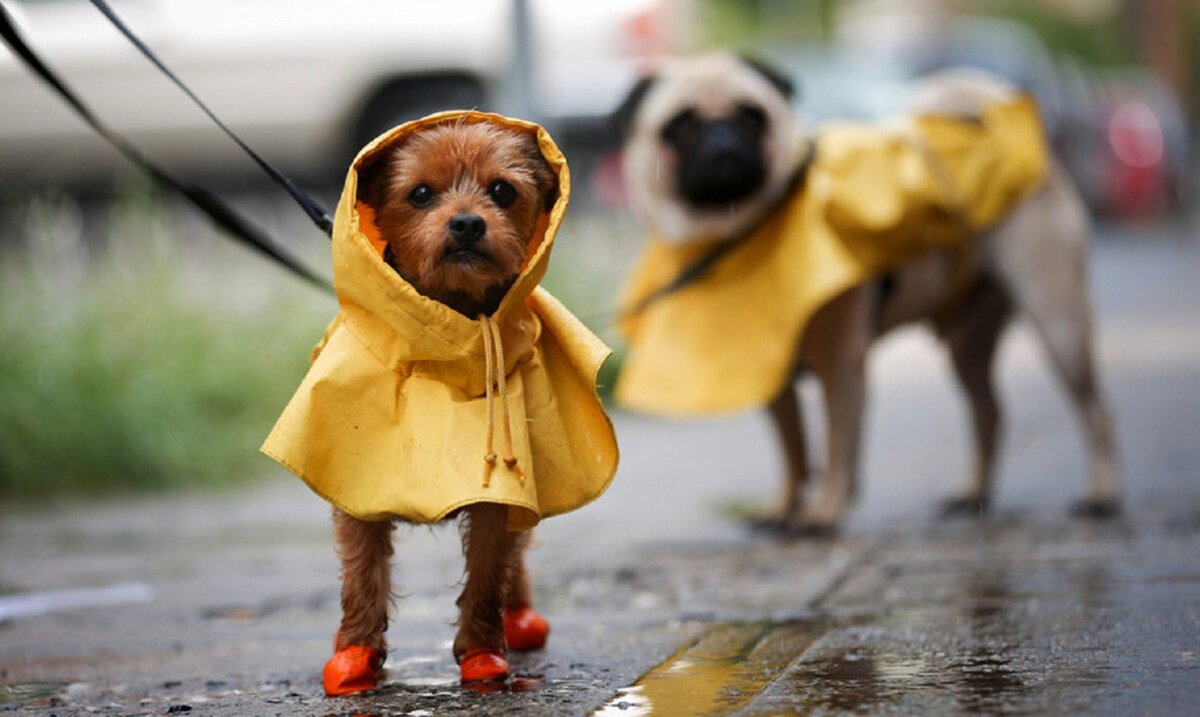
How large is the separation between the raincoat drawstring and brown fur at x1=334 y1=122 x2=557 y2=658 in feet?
0.30

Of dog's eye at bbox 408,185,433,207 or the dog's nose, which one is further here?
dog's eye at bbox 408,185,433,207

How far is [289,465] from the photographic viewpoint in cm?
358

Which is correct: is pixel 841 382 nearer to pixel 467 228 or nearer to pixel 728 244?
pixel 728 244

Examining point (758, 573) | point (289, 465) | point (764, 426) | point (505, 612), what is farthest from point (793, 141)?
point (764, 426)

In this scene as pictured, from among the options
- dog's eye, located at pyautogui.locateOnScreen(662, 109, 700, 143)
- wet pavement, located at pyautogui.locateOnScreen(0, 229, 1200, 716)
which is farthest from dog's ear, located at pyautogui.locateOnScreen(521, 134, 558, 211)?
dog's eye, located at pyautogui.locateOnScreen(662, 109, 700, 143)

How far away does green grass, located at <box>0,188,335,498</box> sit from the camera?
766cm

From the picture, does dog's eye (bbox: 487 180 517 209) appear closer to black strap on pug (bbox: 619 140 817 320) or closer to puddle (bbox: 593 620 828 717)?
puddle (bbox: 593 620 828 717)

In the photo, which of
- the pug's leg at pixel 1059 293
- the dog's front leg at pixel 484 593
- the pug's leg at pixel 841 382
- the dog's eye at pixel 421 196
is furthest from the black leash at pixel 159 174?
the pug's leg at pixel 1059 293

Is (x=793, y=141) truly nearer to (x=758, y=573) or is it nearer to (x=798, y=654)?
(x=758, y=573)

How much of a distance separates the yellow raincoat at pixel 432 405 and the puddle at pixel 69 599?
179cm

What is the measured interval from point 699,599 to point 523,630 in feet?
2.60

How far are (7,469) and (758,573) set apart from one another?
12.5 ft

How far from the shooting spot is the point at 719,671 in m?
3.72

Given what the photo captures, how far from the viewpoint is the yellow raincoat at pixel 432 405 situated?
3.50m
